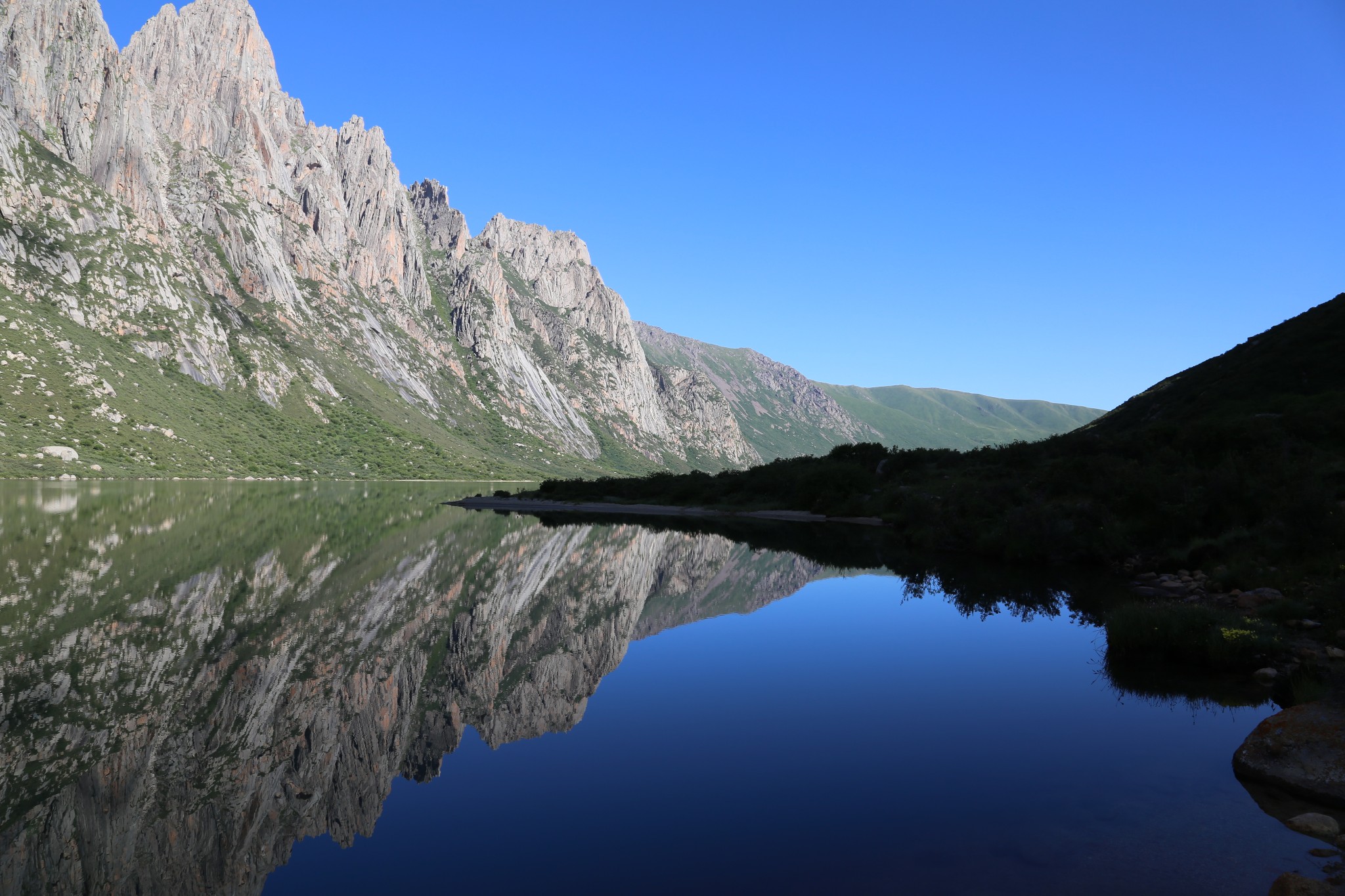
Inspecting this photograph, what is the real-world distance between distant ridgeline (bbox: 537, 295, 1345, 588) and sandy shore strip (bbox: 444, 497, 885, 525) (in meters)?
2.26

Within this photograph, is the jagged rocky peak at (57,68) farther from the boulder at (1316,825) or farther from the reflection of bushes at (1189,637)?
the boulder at (1316,825)

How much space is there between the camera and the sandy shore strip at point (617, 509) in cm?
7438

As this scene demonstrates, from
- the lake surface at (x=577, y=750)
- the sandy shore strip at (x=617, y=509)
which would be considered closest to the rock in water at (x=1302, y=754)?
the lake surface at (x=577, y=750)

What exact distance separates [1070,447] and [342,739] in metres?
60.6

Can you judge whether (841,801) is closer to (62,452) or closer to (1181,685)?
(1181,685)

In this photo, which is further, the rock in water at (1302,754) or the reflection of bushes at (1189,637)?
the reflection of bushes at (1189,637)

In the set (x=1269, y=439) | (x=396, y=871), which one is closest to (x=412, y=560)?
(x=396, y=871)

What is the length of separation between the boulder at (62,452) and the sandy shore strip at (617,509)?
168 ft

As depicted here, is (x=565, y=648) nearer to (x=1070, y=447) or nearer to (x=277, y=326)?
(x=1070, y=447)

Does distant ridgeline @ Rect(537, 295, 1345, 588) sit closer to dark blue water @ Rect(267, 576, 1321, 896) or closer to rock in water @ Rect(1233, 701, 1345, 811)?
rock in water @ Rect(1233, 701, 1345, 811)

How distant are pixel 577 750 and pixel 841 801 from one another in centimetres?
446

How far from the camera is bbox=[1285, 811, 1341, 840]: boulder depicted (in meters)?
9.27

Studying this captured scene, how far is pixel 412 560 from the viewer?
34.8 m

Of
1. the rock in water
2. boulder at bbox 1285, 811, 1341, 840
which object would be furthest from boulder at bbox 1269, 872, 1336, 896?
the rock in water
